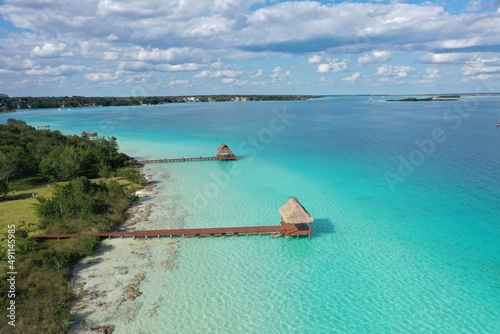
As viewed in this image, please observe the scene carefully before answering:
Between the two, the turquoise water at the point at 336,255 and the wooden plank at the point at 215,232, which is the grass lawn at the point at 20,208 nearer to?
the wooden plank at the point at 215,232

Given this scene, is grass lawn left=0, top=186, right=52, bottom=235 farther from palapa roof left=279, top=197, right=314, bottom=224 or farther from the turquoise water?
palapa roof left=279, top=197, right=314, bottom=224

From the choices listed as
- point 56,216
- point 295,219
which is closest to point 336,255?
point 295,219

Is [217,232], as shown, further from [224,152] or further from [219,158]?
[224,152]

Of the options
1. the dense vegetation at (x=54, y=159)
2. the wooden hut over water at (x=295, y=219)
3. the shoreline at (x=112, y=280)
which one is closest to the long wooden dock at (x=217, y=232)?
the wooden hut over water at (x=295, y=219)

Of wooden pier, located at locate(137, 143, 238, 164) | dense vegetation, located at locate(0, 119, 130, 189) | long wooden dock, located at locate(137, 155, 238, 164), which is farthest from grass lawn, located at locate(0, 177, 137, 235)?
wooden pier, located at locate(137, 143, 238, 164)

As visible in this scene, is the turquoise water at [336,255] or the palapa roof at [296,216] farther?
the palapa roof at [296,216]

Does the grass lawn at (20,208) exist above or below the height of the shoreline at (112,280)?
above

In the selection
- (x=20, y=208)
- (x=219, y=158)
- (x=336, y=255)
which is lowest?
(x=336, y=255)
